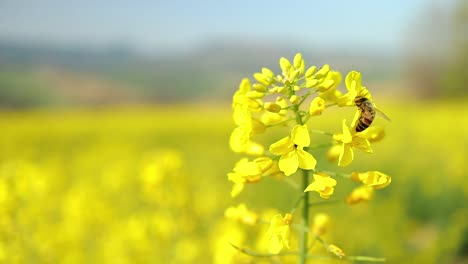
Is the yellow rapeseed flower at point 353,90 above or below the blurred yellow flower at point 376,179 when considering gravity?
above

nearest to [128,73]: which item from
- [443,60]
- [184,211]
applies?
[443,60]

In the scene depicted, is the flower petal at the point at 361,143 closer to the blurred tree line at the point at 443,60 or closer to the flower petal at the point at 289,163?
the flower petal at the point at 289,163

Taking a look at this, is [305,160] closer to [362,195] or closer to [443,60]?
[362,195]

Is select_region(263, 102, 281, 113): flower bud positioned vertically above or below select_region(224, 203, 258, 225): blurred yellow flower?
above

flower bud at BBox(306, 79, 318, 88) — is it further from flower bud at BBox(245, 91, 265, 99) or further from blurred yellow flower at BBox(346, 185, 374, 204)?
blurred yellow flower at BBox(346, 185, 374, 204)

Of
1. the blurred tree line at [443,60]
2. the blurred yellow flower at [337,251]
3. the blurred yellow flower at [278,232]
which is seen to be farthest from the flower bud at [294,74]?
the blurred tree line at [443,60]

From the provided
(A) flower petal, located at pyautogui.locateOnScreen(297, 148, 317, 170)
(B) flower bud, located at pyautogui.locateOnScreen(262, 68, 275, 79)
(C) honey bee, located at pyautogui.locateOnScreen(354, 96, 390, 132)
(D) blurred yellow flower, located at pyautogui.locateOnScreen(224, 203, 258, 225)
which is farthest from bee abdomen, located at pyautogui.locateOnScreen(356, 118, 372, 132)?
(D) blurred yellow flower, located at pyautogui.locateOnScreen(224, 203, 258, 225)
